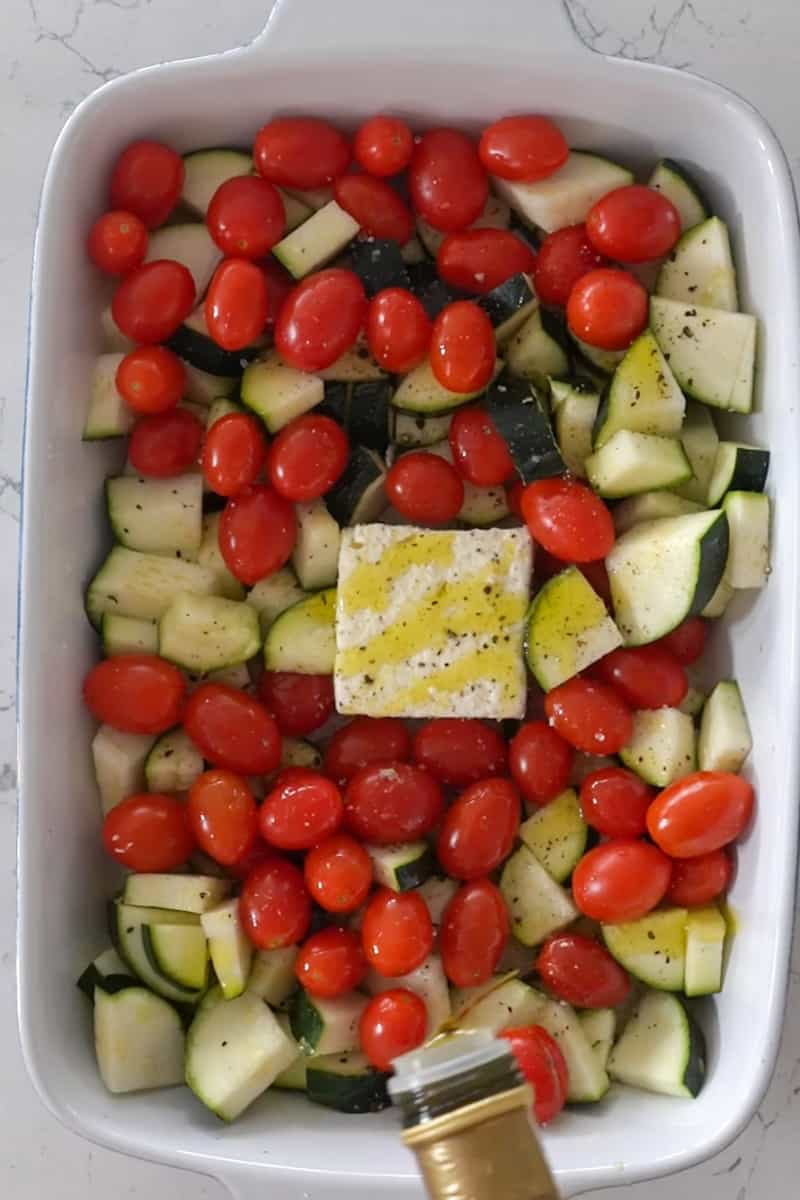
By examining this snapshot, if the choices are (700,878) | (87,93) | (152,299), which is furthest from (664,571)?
(87,93)

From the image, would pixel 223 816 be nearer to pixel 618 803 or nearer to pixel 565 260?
pixel 618 803

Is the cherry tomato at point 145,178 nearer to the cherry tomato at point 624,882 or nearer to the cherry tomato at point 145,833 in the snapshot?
the cherry tomato at point 145,833

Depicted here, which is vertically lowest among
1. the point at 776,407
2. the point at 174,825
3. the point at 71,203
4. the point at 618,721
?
the point at 174,825

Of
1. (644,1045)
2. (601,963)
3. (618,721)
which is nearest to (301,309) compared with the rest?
(618,721)

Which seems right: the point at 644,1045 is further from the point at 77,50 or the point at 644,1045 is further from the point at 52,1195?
the point at 77,50

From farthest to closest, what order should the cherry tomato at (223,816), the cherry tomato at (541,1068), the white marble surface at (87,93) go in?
the white marble surface at (87,93) → the cherry tomato at (223,816) → the cherry tomato at (541,1068)

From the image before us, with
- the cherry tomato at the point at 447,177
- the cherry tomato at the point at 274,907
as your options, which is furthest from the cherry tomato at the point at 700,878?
the cherry tomato at the point at 447,177
